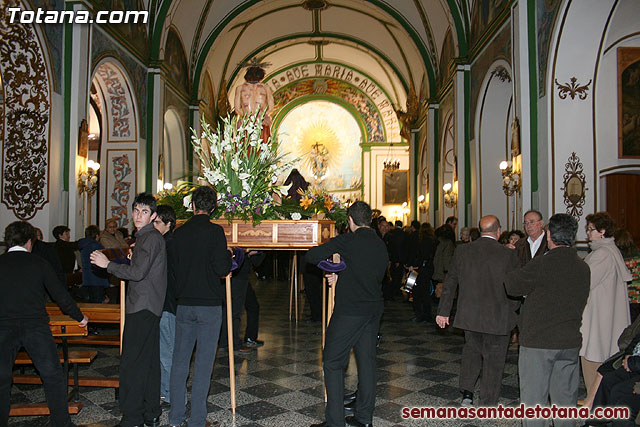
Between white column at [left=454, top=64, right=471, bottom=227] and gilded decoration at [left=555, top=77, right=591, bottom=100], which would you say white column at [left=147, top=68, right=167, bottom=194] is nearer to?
white column at [left=454, top=64, right=471, bottom=227]

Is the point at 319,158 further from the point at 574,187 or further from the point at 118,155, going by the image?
the point at 574,187

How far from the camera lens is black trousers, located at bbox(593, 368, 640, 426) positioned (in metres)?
3.68

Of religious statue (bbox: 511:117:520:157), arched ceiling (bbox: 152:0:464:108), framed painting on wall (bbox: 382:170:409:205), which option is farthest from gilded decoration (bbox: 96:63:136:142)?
framed painting on wall (bbox: 382:170:409:205)

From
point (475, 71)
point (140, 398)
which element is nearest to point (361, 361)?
point (140, 398)

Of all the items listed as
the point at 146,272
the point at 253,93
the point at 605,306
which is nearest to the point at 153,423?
the point at 146,272

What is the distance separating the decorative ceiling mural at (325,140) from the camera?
28.4 meters

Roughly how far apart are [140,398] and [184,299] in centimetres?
81

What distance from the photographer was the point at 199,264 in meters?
4.03

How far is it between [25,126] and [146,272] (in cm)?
698

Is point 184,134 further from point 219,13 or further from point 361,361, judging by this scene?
point 361,361

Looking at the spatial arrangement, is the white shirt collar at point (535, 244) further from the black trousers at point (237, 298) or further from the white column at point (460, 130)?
the white column at point (460, 130)

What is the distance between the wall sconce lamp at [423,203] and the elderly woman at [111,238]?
1261cm

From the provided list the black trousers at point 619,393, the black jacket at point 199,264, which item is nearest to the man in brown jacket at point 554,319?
the black trousers at point 619,393

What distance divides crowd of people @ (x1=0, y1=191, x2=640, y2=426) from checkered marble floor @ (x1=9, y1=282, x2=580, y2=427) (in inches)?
14.6
